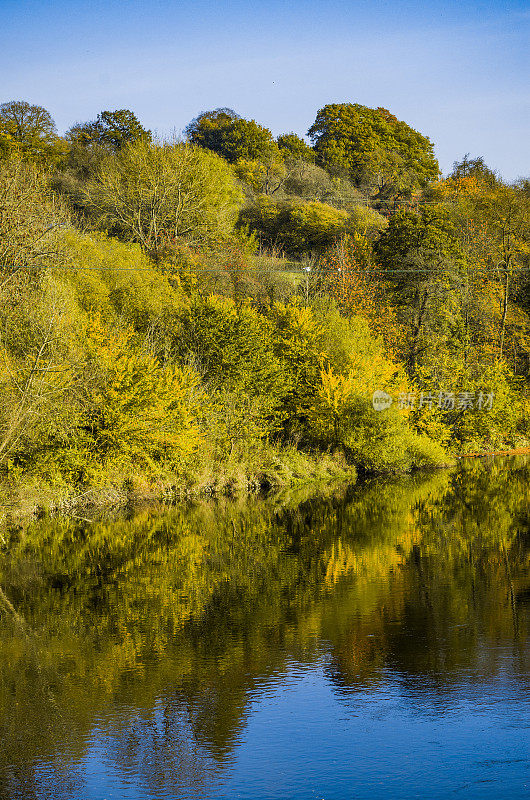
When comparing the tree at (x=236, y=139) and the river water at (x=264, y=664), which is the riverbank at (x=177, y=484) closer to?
the river water at (x=264, y=664)

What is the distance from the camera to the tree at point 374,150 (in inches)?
2928

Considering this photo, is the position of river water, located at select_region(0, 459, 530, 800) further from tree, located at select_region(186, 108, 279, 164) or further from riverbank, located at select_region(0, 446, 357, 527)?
tree, located at select_region(186, 108, 279, 164)

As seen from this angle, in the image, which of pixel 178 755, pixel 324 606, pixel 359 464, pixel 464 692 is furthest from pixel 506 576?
pixel 359 464

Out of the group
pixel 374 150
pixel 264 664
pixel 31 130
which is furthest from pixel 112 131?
pixel 264 664

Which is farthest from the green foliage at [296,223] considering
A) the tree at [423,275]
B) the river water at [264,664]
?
the river water at [264,664]

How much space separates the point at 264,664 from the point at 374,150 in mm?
72603

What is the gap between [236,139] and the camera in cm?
7575

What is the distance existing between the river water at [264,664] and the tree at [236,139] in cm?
5798

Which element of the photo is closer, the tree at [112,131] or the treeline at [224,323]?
the treeline at [224,323]

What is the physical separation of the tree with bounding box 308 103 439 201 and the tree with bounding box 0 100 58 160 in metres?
28.4

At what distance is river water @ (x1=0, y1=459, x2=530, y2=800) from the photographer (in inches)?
378

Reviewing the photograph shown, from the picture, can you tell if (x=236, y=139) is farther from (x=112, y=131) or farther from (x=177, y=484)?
(x=177, y=484)

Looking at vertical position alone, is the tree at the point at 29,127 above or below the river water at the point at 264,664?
above

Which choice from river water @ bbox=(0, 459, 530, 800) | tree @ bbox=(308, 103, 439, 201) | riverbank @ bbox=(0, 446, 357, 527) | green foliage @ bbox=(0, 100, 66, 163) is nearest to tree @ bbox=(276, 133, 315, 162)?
tree @ bbox=(308, 103, 439, 201)
